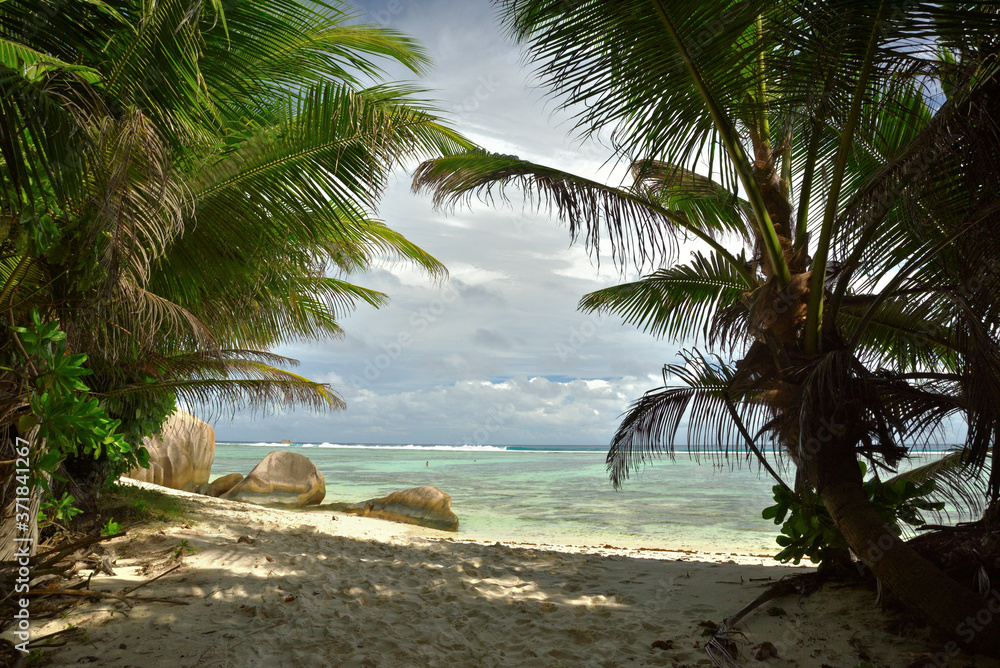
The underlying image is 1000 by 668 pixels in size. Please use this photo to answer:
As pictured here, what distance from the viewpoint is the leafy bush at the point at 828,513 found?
151 inches

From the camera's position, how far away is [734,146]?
366 cm

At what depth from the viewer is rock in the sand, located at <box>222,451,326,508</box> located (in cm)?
1238

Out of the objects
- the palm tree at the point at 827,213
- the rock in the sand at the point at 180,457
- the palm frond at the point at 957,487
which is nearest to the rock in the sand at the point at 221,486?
the rock in the sand at the point at 180,457

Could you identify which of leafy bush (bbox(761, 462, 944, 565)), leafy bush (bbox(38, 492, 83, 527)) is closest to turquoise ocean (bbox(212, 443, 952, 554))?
leafy bush (bbox(761, 462, 944, 565))

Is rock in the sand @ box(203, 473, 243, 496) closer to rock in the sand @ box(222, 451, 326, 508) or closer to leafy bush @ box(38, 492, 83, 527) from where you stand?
rock in the sand @ box(222, 451, 326, 508)

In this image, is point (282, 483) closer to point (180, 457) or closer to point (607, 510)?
point (180, 457)

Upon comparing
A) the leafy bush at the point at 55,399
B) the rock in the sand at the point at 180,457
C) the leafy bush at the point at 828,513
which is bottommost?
the rock in the sand at the point at 180,457

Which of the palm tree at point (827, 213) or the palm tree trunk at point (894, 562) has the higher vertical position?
the palm tree at point (827, 213)

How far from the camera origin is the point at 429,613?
14.0 feet

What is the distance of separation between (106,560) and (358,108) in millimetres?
3979

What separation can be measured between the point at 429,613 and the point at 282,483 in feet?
31.5

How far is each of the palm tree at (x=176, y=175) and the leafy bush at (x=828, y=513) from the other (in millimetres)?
3998

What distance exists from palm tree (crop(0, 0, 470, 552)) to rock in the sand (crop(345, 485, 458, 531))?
4870 mm

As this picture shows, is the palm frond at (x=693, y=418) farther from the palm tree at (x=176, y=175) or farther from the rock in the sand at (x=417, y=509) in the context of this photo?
the rock in the sand at (x=417, y=509)
